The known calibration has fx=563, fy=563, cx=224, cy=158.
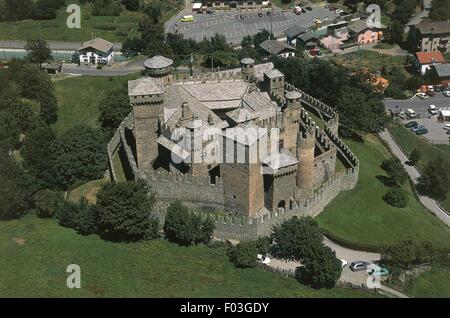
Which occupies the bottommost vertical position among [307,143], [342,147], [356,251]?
[356,251]

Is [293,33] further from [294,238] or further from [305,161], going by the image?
[294,238]

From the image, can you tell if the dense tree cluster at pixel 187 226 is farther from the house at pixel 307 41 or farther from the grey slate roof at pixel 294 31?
the grey slate roof at pixel 294 31

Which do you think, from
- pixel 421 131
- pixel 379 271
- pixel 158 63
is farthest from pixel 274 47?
pixel 379 271

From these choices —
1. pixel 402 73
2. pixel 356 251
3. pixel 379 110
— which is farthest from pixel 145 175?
pixel 402 73

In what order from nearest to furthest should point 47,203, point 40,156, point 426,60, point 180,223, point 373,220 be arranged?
1. point 180,223
2. point 373,220
3. point 47,203
4. point 40,156
5. point 426,60

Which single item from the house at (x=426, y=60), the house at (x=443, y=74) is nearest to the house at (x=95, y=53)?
the house at (x=426, y=60)
